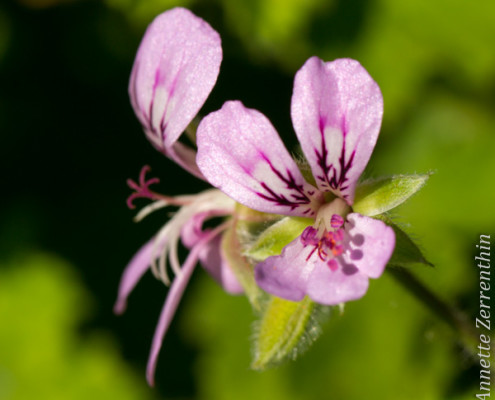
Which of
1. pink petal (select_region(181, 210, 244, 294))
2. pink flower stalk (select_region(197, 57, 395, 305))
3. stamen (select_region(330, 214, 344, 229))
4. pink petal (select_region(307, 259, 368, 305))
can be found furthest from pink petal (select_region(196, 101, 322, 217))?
pink petal (select_region(181, 210, 244, 294))

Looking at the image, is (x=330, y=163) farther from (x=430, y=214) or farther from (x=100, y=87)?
(x=100, y=87)

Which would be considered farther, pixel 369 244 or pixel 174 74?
pixel 174 74

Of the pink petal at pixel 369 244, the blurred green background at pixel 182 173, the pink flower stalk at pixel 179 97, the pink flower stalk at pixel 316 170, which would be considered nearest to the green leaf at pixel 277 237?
the pink flower stalk at pixel 316 170

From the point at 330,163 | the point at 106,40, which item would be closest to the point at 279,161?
the point at 330,163

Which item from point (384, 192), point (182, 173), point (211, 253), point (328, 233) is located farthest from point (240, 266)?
point (182, 173)

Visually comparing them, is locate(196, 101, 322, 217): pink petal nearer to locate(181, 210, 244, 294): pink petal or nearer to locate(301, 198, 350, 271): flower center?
locate(301, 198, 350, 271): flower center

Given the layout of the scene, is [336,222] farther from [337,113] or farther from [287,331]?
[287,331]

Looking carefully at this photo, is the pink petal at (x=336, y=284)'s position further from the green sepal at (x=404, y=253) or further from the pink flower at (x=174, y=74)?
the pink flower at (x=174, y=74)
